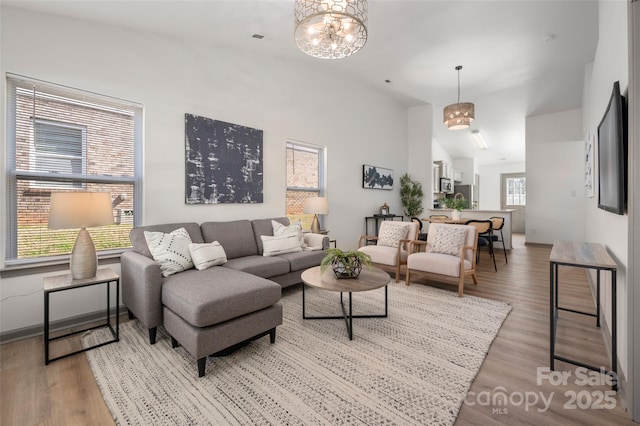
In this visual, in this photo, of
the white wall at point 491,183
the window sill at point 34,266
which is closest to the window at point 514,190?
the white wall at point 491,183

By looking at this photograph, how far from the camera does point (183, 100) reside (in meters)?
3.35

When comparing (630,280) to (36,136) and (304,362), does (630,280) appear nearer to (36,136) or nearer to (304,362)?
(304,362)

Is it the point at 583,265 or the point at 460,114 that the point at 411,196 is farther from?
the point at 583,265

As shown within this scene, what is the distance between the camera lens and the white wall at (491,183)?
11197mm

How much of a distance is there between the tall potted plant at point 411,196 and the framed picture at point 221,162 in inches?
165

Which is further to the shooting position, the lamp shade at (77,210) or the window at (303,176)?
the window at (303,176)

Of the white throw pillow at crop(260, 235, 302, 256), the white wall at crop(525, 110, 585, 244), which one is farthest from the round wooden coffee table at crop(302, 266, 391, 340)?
the white wall at crop(525, 110, 585, 244)

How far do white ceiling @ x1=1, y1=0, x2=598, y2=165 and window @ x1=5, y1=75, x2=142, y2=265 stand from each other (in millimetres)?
762

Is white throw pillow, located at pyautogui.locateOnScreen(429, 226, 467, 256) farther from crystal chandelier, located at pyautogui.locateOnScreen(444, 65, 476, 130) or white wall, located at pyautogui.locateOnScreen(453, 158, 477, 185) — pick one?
white wall, located at pyautogui.locateOnScreen(453, 158, 477, 185)

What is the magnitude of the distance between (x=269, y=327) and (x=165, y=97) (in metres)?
2.75

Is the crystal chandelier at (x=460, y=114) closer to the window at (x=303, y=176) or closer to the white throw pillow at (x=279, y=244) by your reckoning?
the window at (x=303, y=176)

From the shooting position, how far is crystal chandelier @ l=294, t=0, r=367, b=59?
2275 mm

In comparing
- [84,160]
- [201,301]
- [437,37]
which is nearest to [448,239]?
[437,37]

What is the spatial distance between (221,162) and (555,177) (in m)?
7.64
